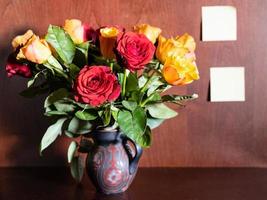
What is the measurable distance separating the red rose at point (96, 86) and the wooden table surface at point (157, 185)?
275 millimetres

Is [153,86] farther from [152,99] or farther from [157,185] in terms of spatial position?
[157,185]

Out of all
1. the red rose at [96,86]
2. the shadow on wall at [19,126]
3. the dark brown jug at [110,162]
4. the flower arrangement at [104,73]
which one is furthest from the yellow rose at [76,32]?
the shadow on wall at [19,126]

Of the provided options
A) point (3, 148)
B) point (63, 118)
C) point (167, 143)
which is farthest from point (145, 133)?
point (3, 148)

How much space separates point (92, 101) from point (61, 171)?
445 mm

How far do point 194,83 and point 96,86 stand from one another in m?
0.45

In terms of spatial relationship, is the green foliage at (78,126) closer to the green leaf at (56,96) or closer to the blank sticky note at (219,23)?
the green leaf at (56,96)

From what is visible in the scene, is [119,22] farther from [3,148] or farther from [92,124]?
[3,148]

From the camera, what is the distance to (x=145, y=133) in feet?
2.80

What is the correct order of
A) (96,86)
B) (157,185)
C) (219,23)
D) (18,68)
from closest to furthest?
(96,86)
(18,68)
(157,185)
(219,23)

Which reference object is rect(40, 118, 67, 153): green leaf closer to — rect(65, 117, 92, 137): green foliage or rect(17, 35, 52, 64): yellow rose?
rect(65, 117, 92, 137): green foliage

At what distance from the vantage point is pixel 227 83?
114cm

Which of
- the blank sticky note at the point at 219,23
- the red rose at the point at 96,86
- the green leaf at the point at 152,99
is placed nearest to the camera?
the red rose at the point at 96,86

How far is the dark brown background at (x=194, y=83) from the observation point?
3.73 ft

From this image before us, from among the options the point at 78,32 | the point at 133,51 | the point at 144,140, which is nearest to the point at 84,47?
the point at 78,32
